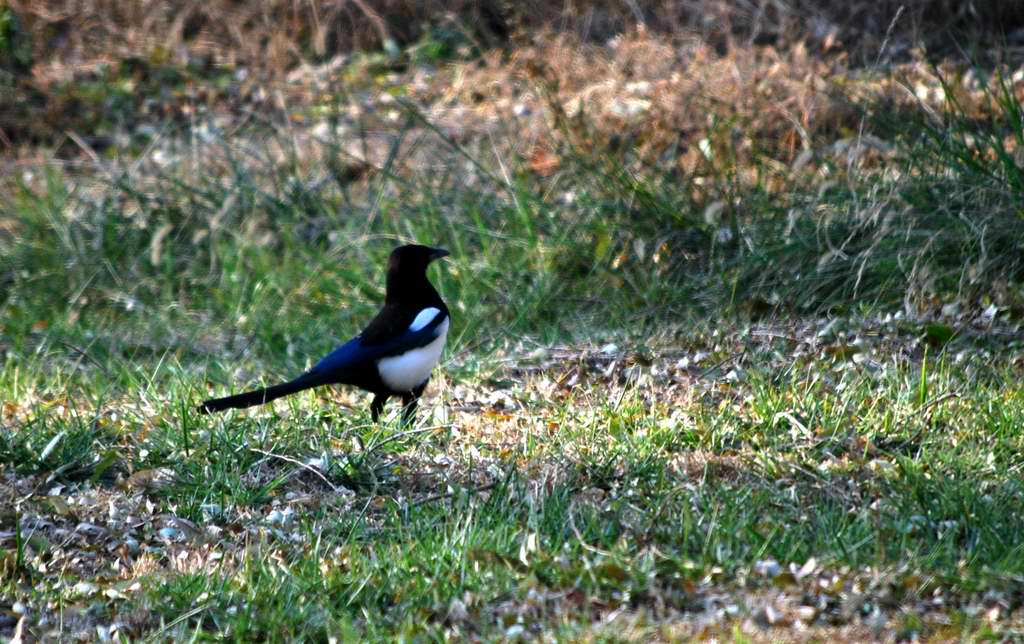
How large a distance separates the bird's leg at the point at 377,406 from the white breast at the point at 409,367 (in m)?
0.09

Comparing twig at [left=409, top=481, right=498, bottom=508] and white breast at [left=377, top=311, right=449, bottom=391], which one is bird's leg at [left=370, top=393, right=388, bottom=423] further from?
twig at [left=409, top=481, right=498, bottom=508]

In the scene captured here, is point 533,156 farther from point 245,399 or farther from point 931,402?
point 931,402

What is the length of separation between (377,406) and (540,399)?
2.07 ft

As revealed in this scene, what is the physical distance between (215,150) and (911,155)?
4650mm

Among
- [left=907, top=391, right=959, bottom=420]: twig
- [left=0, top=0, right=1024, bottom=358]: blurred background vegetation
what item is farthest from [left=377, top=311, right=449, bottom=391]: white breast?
[left=907, top=391, right=959, bottom=420]: twig

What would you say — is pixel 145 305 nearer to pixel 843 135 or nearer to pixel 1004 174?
pixel 843 135

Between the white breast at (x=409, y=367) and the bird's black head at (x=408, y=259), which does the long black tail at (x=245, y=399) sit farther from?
the bird's black head at (x=408, y=259)

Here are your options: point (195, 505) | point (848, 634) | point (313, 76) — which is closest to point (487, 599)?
point (848, 634)

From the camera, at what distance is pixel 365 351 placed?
5.01 m

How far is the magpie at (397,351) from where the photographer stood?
496cm

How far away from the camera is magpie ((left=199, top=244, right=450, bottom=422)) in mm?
4961

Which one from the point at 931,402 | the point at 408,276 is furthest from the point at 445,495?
the point at 931,402

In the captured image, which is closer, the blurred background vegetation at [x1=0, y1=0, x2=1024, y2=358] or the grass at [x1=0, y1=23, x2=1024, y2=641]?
the grass at [x1=0, y1=23, x2=1024, y2=641]

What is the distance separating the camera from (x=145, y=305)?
301 inches
